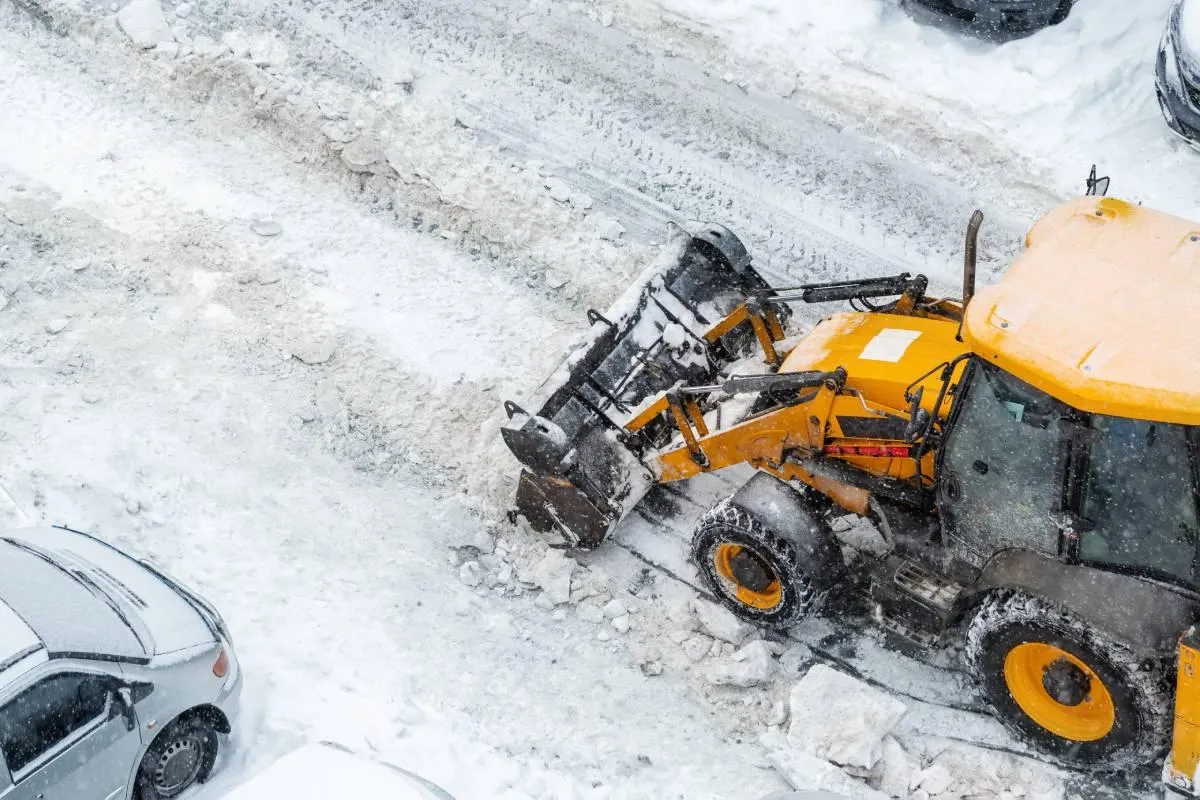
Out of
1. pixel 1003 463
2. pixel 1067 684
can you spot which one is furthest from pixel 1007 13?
pixel 1067 684

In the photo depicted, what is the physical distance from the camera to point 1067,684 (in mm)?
5512

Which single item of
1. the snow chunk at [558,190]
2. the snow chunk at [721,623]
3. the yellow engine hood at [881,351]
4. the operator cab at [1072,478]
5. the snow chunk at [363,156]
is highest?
the operator cab at [1072,478]

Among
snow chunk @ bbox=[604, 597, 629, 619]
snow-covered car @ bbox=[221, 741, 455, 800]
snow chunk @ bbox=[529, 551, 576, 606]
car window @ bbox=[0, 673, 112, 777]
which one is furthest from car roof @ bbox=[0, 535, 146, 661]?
snow chunk @ bbox=[604, 597, 629, 619]

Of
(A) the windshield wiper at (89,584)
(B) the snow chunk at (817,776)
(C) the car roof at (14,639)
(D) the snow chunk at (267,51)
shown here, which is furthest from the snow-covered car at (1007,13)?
(C) the car roof at (14,639)

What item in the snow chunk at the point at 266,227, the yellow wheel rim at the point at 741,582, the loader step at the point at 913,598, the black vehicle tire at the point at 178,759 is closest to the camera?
the black vehicle tire at the point at 178,759

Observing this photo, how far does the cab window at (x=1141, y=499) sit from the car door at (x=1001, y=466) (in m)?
0.15

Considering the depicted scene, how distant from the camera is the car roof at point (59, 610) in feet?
17.0

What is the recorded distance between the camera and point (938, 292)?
8.59 m

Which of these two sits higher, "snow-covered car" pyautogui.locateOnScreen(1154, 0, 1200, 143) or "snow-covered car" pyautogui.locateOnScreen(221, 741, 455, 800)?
"snow-covered car" pyautogui.locateOnScreen(1154, 0, 1200, 143)

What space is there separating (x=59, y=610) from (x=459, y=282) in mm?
4089

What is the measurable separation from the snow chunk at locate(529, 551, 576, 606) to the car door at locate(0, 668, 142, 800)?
2433 millimetres

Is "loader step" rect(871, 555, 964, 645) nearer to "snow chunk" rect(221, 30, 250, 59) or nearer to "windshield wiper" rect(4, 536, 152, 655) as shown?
Result: "windshield wiper" rect(4, 536, 152, 655)

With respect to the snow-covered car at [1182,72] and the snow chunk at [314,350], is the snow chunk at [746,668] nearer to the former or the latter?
the snow chunk at [314,350]

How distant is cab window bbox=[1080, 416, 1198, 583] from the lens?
4.71m
